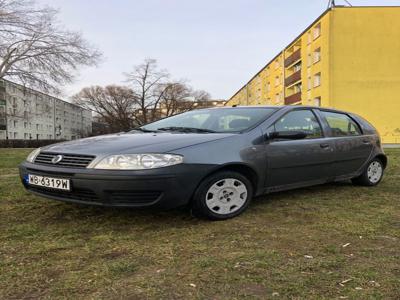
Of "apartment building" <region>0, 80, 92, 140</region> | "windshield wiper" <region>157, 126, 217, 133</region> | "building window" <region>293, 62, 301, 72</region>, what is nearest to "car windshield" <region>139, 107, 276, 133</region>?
"windshield wiper" <region>157, 126, 217, 133</region>

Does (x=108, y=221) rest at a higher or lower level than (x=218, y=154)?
lower

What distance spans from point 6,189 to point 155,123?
2.39m

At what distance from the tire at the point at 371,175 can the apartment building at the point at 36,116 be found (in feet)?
86.3

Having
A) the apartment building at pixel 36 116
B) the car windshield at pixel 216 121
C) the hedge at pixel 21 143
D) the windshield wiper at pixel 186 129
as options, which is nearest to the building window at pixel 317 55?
the apartment building at pixel 36 116

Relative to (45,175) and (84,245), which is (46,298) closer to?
(84,245)

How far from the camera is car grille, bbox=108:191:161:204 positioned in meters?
3.59

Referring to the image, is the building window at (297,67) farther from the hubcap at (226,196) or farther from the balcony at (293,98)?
the hubcap at (226,196)

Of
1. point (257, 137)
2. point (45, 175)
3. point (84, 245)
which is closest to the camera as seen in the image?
point (84, 245)

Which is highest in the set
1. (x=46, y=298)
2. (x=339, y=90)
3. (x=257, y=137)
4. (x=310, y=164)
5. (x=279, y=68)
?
(x=279, y=68)

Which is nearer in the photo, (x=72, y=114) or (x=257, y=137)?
(x=257, y=137)

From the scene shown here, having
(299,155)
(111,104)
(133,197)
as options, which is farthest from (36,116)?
(133,197)

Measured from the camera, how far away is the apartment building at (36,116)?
98.0 ft

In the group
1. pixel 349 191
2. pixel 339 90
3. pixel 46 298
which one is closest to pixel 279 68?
pixel 339 90

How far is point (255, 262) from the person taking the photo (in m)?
2.92
